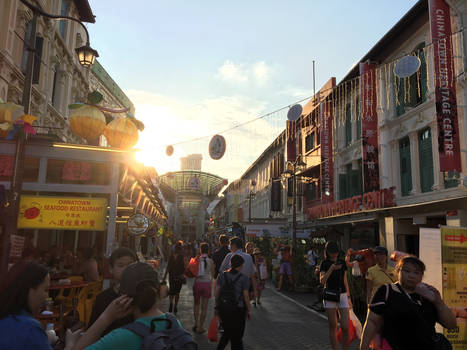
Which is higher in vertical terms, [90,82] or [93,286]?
[90,82]

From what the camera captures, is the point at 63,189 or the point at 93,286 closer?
the point at 93,286

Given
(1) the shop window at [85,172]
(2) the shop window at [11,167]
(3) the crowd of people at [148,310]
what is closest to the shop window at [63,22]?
(2) the shop window at [11,167]

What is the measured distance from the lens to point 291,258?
14828mm

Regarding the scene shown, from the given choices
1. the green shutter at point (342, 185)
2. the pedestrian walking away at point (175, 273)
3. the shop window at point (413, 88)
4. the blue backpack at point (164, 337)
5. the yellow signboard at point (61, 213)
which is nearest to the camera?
the blue backpack at point (164, 337)

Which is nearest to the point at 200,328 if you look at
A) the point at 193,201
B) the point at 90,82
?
the point at 90,82

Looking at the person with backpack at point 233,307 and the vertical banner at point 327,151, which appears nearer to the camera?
the person with backpack at point 233,307

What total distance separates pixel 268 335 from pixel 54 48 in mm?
15979

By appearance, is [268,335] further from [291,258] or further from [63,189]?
[291,258]

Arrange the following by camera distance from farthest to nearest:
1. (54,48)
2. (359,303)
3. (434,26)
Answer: (54,48)
(434,26)
(359,303)

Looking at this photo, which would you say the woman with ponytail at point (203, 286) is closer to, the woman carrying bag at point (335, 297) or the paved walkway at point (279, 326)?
the paved walkway at point (279, 326)

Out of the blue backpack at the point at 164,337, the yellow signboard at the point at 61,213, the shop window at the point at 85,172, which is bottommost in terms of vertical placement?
the blue backpack at the point at 164,337

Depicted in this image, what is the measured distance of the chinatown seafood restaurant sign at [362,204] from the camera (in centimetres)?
1598

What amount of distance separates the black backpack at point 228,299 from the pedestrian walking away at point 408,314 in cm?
240

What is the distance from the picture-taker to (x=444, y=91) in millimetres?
12414
